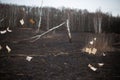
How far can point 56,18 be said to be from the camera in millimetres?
14477

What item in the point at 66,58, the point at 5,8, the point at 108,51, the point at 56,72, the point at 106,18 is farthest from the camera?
the point at 106,18

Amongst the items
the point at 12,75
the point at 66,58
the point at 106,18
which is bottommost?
the point at 106,18

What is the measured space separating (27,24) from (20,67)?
29.1 feet

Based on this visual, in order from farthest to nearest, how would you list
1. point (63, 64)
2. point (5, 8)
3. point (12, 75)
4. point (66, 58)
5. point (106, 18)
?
point (106, 18), point (5, 8), point (66, 58), point (63, 64), point (12, 75)

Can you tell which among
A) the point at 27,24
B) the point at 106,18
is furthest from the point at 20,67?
the point at 106,18

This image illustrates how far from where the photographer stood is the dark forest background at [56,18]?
12508 mm

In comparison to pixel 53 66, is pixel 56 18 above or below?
below

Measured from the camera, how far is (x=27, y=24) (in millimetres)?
13047

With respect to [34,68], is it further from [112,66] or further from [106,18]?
[106,18]

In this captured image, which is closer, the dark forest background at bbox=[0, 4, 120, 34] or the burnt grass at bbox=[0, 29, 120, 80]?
the burnt grass at bbox=[0, 29, 120, 80]

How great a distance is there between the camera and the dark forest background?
41.0 feet

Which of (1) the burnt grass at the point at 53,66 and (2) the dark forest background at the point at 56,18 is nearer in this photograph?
(1) the burnt grass at the point at 53,66

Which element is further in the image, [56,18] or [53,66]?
[56,18]

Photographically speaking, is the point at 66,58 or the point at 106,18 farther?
the point at 106,18
